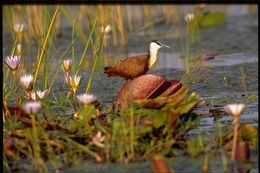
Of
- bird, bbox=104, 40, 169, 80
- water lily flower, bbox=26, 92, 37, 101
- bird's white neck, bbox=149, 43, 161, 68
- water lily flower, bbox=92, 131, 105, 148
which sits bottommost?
water lily flower, bbox=92, 131, 105, 148

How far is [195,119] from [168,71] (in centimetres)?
333

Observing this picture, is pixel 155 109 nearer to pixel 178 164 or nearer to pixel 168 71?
pixel 178 164

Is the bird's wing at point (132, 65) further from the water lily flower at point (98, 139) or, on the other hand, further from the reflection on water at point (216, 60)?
the water lily flower at point (98, 139)

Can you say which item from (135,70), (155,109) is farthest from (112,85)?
(155,109)

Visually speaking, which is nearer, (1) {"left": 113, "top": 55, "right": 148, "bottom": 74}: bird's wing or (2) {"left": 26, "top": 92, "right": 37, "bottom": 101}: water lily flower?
(2) {"left": 26, "top": 92, "right": 37, "bottom": 101}: water lily flower

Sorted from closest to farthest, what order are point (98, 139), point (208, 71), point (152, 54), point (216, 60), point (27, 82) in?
point (98, 139) → point (27, 82) → point (152, 54) → point (208, 71) → point (216, 60)

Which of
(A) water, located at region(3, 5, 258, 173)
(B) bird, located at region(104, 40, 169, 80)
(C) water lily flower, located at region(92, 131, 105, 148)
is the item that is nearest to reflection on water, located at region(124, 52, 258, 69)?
(A) water, located at region(3, 5, 258, 173)

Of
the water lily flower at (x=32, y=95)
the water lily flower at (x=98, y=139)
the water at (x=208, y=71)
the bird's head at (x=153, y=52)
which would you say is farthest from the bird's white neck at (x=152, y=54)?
the water lily flower at (x=98, y=139)

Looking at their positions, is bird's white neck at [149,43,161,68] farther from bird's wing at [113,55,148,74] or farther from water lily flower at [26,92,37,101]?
water lily flower at [26,92,37,101]

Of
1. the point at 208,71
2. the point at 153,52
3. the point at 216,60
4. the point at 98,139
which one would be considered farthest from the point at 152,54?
the point at 98,139

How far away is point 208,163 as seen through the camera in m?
3.70

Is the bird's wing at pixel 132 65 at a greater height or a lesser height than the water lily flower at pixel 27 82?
greater

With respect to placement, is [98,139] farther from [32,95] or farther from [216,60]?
[216,60]

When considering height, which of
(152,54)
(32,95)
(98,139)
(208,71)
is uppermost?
(152,54)
